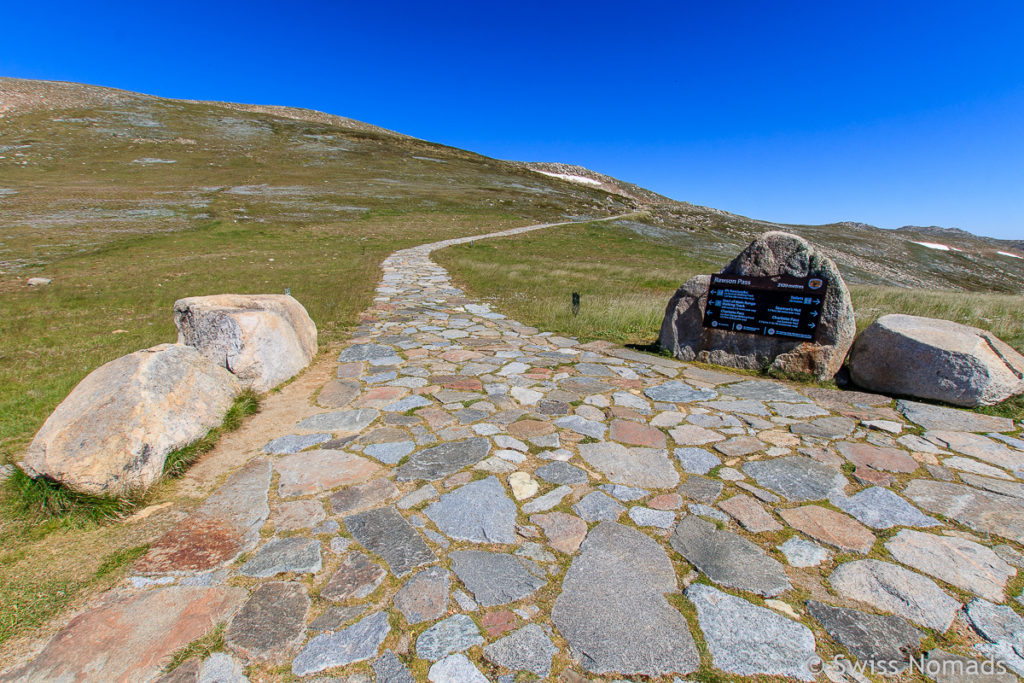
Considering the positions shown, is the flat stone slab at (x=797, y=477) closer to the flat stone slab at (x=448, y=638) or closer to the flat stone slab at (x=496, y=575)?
the flat stone slab at (x=496, y=575)

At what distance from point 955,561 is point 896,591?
0.51 metres

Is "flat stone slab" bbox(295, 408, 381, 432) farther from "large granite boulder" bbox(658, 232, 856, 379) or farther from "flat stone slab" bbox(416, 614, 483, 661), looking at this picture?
"large granite boulder" bbox(658, 232, 856, 379)

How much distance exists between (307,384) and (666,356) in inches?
180

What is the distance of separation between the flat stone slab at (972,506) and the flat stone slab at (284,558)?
372cm

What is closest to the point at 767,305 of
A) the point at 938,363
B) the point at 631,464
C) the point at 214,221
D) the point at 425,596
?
the point at 938,363

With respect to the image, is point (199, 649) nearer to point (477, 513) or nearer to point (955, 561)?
point (477, 513)

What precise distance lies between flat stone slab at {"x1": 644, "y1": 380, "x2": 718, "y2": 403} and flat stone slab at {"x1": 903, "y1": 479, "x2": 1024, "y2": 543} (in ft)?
6.17

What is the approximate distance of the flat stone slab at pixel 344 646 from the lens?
1.88m

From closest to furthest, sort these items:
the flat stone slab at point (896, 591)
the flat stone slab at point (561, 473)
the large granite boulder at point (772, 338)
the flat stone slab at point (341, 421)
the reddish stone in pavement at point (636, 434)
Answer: the flat stone slab at point (896, 591) → the flat stone slab at point (561, 473) → the reddish stone in pavement at point (636, 434) → the flat stone slab at point (341, 421) → the large granite boulder at point (772, 338)

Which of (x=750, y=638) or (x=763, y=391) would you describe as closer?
(x=750, y=638)

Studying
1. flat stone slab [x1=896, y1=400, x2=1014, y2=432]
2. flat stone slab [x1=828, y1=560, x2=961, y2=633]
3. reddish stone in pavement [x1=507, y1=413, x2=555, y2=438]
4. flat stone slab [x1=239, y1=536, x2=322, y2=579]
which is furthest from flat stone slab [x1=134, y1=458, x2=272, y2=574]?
flat stone slab [x1=896, y1=400, x2=1014, y2=432]

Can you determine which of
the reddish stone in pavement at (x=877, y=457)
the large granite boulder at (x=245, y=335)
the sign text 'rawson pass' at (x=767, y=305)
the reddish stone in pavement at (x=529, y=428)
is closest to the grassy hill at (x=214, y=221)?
the large granite boulder at (x=245, y=335)

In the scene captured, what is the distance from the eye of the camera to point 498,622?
2.08m

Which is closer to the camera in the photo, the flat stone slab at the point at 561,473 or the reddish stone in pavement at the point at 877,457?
the flat stone slab at the point at 561,473
